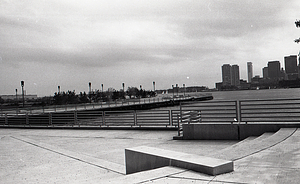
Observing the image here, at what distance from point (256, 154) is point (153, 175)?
2812 mm

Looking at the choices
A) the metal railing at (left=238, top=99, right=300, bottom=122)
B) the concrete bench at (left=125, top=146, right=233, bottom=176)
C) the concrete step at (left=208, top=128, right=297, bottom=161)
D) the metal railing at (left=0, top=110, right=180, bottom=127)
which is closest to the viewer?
the concrete bench at (left=125, top=146, right=233, bottom=176)

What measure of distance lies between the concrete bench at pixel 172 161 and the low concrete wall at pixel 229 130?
17.3 feet

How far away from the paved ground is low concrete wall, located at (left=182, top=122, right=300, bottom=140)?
2.08 ft

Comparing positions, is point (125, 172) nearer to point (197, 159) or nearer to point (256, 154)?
point (197, 159)

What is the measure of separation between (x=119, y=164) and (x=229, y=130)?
5238mm

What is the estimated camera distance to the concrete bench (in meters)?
5.11

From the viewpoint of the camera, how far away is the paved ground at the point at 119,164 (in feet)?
16.1

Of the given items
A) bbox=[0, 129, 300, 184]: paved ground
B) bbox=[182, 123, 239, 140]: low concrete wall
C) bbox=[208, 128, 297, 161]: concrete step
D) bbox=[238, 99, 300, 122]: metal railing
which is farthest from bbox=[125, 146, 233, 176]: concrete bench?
bbox=[182, 123, 239, 140]: low concrete wall

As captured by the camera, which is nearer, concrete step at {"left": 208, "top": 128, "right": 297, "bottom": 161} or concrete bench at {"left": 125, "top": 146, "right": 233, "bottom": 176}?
concrete bench at {"left": 125, "top": 146, "right": 233, "bottom": 176}

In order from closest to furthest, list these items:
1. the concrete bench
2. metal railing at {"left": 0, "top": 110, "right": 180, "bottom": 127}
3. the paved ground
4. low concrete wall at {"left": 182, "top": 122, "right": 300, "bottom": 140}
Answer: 1. the paved ground
2. the concrete bench
3. low concrete wall at {"left": 182, "top": 122, "right": 300, "bottom": 140}
4. metal railing at {"left": 0, "top": 110, "right": 180, "bottom": 127}

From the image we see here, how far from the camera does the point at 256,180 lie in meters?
4.58

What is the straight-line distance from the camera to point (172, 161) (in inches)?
226

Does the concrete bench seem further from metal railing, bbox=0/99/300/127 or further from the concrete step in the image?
metal railing, bbox=0/99/300/127

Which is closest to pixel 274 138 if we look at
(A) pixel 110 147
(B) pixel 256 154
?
(B) pixel 256 154
